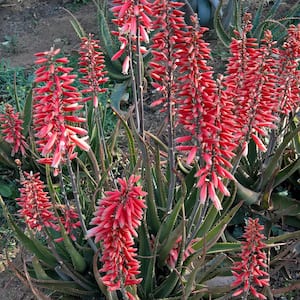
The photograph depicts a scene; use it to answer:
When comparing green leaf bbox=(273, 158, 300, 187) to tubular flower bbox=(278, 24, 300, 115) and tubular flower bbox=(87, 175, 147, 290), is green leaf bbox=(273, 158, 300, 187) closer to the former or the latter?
tubular flower bbox=(278, 24, 300, 115)

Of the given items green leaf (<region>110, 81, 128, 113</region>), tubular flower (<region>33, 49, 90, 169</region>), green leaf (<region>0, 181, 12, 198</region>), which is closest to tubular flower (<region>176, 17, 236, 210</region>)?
tubular flower (<region>33, 49, 90, 169</region>)

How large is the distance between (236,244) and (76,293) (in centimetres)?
76

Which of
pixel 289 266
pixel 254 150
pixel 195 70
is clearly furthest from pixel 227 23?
pixel 195 70

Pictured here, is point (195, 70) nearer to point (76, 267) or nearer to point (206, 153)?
point (206, 153)

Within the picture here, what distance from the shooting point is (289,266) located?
2854mm

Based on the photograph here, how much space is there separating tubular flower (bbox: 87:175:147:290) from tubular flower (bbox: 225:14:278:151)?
56 cm

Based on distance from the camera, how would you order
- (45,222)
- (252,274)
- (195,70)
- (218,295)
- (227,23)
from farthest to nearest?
(227,23), (218,295), (45,222), (252,274), (195,70)

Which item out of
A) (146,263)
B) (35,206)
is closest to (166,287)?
(146,263)

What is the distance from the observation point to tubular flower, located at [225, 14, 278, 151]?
1.94 m

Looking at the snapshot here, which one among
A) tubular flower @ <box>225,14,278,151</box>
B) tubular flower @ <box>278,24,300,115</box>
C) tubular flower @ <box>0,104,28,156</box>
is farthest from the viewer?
tubular flower @ <box>0,104,28,156</box>

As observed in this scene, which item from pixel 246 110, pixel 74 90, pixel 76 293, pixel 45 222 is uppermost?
pixel 74 90

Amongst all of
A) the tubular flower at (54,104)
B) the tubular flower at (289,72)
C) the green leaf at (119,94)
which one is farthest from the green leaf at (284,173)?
the green leaf at (119,94)

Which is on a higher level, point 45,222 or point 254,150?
point 45,222

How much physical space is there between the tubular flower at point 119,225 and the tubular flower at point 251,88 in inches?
21.9
